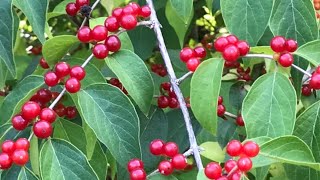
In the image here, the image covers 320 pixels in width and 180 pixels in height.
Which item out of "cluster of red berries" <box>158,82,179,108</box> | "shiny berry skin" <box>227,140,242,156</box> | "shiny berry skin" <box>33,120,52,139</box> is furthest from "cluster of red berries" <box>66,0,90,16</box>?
"shiny berry skin" <box>227,140,242,156</box>

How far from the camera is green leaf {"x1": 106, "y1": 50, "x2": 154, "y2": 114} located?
105cm

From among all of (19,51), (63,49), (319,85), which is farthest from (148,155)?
(19,51)

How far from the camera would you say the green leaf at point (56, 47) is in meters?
1.06

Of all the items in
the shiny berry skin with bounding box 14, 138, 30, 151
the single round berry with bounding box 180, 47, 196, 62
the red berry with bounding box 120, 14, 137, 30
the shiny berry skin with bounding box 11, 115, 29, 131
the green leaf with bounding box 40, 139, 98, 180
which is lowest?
the green leaf with bounding box 40, 139, 98, 180

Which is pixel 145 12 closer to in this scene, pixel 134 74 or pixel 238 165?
pixel 134 74

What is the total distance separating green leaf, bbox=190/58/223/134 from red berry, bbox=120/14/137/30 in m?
0.16

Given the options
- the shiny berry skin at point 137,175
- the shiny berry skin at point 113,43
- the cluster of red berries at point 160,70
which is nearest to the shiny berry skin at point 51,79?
the shiny berry skin at point 113,43

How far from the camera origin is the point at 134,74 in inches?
41.6

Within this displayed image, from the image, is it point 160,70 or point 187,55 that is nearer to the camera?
point 187,55

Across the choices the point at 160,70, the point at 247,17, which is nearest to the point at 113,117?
the point at 247,17

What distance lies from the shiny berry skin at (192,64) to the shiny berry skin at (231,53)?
0.07m

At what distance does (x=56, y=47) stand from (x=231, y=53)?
314 millimetres

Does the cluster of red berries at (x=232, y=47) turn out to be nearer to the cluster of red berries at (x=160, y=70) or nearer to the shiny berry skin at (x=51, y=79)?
the shiny berry skin at (x=51, y=79)

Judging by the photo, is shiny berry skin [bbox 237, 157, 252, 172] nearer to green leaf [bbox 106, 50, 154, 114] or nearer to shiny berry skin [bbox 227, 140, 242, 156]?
shiny berry skin [bbox 227, 140, 242, 156]
